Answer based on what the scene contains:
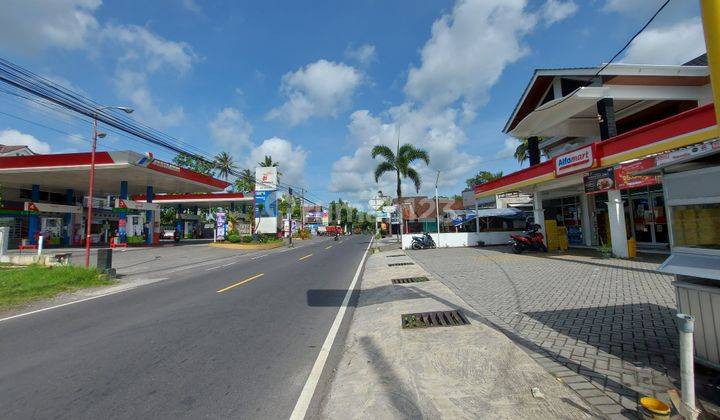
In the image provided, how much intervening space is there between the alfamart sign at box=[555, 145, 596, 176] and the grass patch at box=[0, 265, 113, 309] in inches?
739

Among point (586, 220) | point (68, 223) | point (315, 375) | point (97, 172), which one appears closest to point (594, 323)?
point (315, 375)

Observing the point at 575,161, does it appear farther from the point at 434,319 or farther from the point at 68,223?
the point at 68,223

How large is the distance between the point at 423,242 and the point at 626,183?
46.2 feet

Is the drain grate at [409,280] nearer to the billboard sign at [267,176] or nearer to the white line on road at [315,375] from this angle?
the white line on road at [315,375]

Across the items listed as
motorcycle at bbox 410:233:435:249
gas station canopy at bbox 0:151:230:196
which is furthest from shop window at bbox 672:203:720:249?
gas station canopy at bbox 0:151:230:196

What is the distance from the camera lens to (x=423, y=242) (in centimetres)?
2531

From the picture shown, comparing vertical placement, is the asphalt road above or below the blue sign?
below

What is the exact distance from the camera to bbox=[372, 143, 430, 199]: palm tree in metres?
30.0

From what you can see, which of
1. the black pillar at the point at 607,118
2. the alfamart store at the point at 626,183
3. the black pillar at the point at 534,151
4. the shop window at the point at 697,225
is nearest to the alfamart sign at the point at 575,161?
the alfamart store at the point at 626,183

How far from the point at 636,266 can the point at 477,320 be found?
339 inches

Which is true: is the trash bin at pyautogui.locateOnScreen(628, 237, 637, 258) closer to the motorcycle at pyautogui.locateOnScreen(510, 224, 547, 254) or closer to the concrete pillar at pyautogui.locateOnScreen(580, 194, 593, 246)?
the motorcycle at pyautogui.locateOnScreen(510, 224, 547, 254)

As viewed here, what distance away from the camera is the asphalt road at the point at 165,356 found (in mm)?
3678

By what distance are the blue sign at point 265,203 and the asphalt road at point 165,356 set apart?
34.3 m

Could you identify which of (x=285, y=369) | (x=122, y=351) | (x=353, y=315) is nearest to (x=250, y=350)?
(x=285, y=369)
